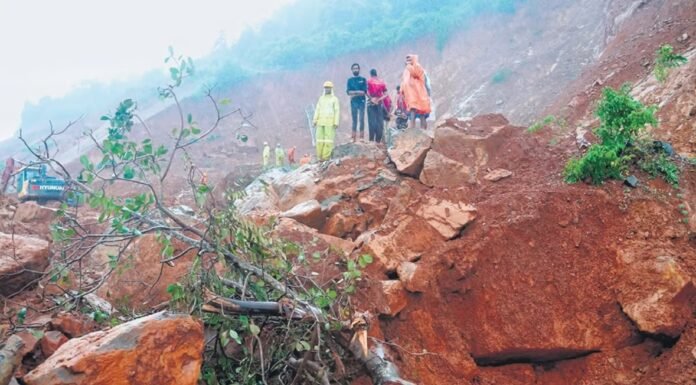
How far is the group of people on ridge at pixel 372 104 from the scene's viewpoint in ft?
24.4

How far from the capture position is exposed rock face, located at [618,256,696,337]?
11.4ft

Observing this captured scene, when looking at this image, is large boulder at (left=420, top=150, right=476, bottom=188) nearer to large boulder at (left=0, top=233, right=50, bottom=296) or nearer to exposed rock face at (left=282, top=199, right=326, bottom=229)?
exposed rock face at (left=282, top=199, right=326, bottom=229)

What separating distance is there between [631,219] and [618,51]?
19.1 ft

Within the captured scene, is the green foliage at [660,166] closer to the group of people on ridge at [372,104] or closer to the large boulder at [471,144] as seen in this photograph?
the large boulder at [471,144]

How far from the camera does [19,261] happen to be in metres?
2.95

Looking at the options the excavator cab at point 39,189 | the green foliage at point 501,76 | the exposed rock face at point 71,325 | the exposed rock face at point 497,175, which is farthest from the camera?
the green foliage at point 501,76

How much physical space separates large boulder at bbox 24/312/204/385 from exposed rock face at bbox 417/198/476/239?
247 centimetres

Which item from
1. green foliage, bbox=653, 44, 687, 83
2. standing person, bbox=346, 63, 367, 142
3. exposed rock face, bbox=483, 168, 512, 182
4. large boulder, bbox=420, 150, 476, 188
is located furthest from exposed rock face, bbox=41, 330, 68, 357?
green foliage, bbox=653, 44, 687, 83

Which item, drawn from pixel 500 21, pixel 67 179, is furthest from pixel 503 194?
pixel 500 21

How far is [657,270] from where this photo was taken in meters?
3.62

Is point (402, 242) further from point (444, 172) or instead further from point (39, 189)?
point (39, 189)

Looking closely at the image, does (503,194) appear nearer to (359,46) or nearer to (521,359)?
(521,359)

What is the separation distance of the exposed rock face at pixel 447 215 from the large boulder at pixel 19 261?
290cm

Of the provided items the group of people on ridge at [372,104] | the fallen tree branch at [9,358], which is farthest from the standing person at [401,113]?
the fallen tree branch at [9,358]
